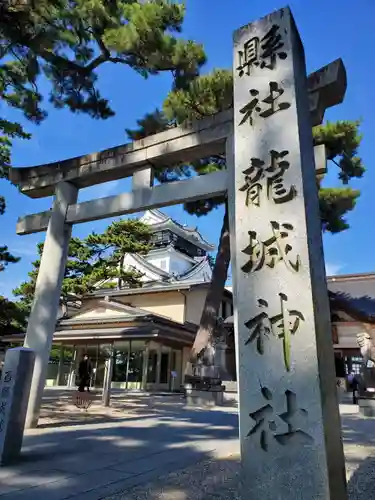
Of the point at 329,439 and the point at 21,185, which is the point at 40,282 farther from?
the point at 329,439

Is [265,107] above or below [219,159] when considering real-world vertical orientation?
below

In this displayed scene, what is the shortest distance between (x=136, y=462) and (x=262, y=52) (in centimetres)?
483

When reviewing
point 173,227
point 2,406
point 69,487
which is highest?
point 173,227

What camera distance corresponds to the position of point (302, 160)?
3.57m

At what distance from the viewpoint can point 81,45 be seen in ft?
27.7

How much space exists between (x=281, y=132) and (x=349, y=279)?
2064 cm

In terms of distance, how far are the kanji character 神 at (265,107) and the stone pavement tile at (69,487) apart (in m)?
3.84

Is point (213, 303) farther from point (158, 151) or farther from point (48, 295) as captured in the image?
point (158, 151)

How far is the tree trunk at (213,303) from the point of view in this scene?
13.6 m

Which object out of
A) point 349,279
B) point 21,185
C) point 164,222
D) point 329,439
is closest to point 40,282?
point 21,185

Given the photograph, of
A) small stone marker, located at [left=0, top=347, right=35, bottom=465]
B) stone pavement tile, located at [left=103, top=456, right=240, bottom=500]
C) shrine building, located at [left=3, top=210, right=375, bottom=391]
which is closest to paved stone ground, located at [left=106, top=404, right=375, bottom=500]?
stone pavement tile, located at [left=103, top=456, right=240, bottom=500]

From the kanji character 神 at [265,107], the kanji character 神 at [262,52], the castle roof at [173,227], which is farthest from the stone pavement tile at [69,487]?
the castle roof at [173,227]

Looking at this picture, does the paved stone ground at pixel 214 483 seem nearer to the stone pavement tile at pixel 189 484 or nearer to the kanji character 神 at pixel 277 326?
the stone pavement tile at pixel 189 484

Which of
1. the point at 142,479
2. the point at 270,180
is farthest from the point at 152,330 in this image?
the point at 270,180
